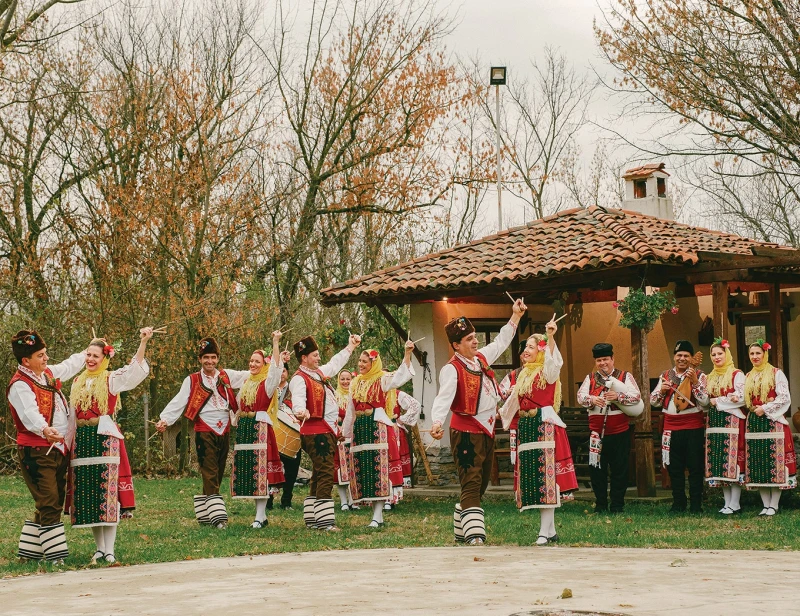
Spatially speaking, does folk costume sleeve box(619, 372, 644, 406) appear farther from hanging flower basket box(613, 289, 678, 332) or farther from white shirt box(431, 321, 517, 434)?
white shirt box(431, 321, 517, 434)

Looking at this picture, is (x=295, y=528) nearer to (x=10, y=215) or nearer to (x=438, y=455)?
(x=438, y=455)

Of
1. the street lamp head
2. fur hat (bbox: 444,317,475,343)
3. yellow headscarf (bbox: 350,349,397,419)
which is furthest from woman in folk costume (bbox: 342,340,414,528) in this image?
the street lamp head

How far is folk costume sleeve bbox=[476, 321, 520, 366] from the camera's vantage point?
9.31m

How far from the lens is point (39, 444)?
867 cm

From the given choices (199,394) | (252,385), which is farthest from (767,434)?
(199,394)

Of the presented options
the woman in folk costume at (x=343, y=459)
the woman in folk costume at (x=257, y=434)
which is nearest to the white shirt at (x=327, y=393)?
the woman in folk costume at (x=257, y=434)

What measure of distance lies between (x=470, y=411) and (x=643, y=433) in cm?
489

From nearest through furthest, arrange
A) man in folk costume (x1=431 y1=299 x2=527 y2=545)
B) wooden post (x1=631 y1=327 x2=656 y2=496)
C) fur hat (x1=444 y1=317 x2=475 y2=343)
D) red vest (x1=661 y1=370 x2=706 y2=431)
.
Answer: man in folk costume (x1=431 y1=299 x2=527 y2=545) → fur hat (x1=444 y1=317 x2=475 y2=343) → red vest (x1=661 y1=370 x2=706 y2=431) → wooden post (x1=631 y1=327 x2=656 y2=496)

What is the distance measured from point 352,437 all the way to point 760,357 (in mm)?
4424

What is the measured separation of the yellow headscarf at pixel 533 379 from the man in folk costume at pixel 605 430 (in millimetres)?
2022

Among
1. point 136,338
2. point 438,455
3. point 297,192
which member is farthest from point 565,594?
point 297,192

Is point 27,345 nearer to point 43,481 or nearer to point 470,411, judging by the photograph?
point 43,481

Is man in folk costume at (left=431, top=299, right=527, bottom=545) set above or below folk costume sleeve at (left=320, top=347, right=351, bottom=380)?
below

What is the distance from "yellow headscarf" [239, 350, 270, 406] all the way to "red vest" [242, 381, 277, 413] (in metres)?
0.02
